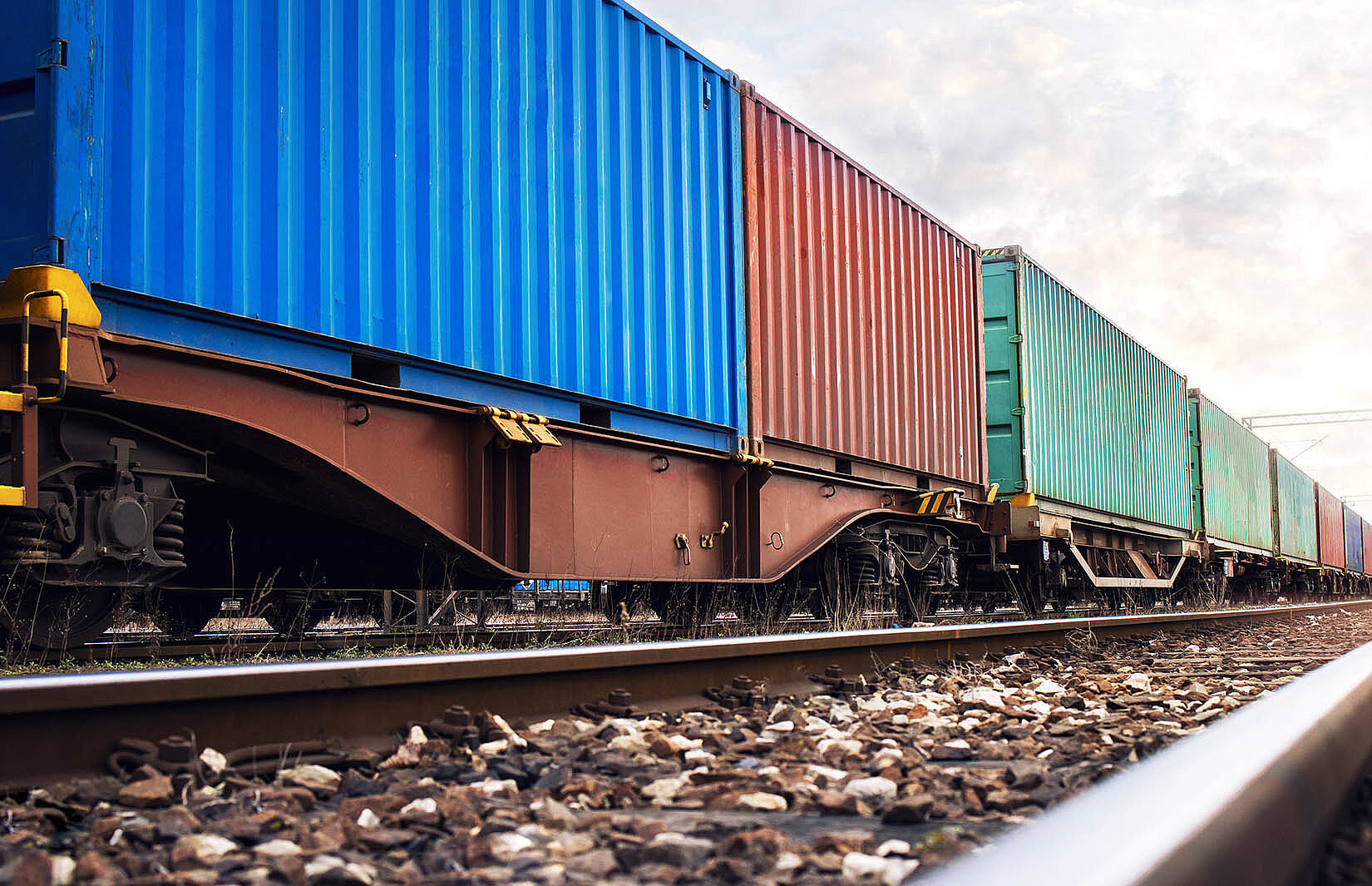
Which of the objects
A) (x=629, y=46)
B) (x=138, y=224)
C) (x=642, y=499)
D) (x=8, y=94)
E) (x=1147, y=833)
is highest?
(x=629, y=46)

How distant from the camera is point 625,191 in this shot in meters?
7.48

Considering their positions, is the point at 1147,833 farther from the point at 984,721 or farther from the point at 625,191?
the point at 625,191

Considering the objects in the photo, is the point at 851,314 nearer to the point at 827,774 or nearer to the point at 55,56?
the point at 55,56

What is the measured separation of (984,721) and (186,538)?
449 cm

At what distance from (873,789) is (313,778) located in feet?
4.21

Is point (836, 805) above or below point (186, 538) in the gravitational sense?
below

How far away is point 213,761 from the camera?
2609mm

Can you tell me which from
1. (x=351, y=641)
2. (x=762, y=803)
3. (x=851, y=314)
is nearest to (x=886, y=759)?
(x=762, y=803)

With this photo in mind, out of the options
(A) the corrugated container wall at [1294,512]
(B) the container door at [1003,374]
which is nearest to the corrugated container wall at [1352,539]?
(A) the corrugated container wall at [1294,512]

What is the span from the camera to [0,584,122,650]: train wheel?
4.36 m

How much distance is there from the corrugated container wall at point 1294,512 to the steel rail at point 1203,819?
30795 millimetres

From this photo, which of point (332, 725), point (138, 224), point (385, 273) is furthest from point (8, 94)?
point (332, 725)

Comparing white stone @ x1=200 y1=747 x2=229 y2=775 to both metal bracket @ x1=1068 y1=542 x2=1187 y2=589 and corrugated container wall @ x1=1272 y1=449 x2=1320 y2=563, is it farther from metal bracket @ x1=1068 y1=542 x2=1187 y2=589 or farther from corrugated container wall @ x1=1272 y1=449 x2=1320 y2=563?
corrugated container wall @ x1=1272 y1=449 x2=1320 y2=563

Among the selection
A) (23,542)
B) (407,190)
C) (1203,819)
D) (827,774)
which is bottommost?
(827,774)
